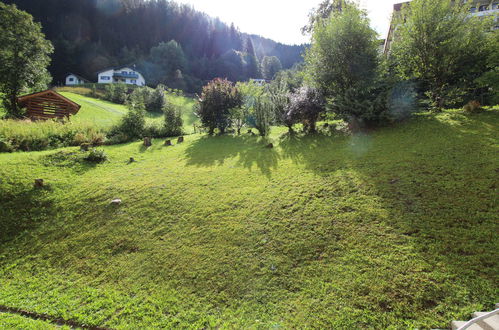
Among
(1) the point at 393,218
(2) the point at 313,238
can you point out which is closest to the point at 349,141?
(1) the point at 393,218

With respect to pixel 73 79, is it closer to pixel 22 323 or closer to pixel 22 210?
pixel 22 210

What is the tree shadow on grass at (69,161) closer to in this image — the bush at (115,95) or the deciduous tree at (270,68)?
the bush at (115,95)

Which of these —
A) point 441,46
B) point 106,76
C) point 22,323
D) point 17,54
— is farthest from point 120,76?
point 22,323

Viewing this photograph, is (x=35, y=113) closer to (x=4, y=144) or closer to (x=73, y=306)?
(x=4, y=144)

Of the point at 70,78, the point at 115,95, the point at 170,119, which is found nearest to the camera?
the point at 170,119

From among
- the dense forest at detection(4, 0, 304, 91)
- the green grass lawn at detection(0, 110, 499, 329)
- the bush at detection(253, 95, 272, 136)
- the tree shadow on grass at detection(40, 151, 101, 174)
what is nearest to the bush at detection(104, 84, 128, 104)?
the dense forest at detection(4, 0, 304, 91)

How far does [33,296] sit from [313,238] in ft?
17.2

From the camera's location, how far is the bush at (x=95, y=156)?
884cm

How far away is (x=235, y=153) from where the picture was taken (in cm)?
978

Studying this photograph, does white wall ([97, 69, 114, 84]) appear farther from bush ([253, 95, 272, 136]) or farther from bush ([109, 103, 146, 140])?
bush ([253, 95, 272, 136])

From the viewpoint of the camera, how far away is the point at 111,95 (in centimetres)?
3500

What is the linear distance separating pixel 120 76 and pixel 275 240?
6812cm

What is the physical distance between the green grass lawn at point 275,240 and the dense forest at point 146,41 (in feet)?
188

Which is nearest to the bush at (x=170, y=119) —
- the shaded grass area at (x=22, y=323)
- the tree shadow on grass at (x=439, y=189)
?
the tree shadow on grass at (x=439, y=189)
